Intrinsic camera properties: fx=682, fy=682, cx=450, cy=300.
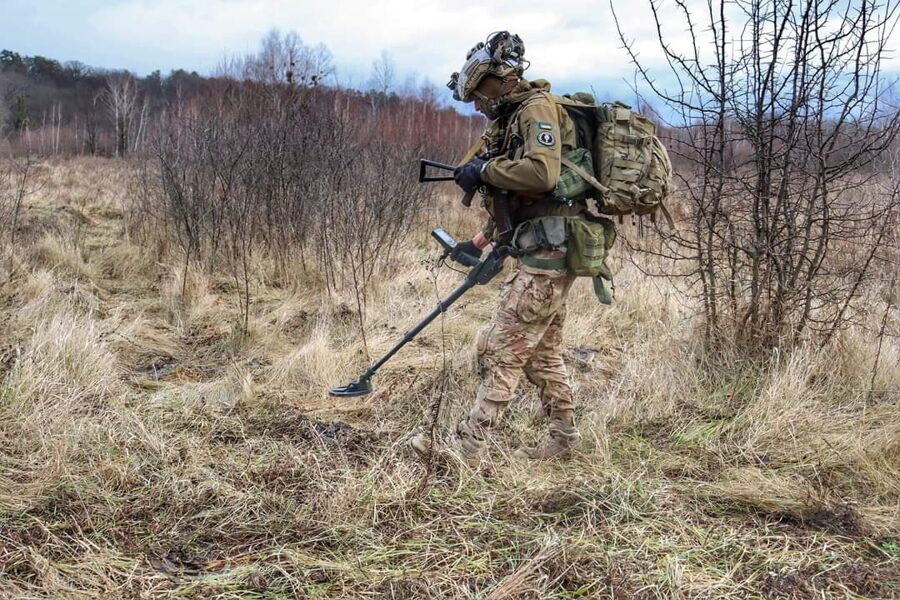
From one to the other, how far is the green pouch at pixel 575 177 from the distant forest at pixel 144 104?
4.37 metres

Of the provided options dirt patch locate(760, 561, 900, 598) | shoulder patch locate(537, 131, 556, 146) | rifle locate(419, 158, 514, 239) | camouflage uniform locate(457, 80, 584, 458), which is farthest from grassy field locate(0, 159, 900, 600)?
shoulder patch locate(537, 131, 556, 146)

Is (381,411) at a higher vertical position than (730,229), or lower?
lower

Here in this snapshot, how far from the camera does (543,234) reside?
2.89m

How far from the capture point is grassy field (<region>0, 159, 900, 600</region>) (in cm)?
226

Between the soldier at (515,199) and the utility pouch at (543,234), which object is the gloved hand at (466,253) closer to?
the soldier at (515,199)

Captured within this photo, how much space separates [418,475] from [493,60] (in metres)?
1.77

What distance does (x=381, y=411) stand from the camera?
148 inches

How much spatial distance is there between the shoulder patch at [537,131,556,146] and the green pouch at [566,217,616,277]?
368mm

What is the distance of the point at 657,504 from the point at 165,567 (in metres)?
1.82

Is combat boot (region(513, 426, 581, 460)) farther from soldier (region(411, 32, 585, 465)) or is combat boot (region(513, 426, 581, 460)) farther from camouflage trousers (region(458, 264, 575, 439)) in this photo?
camouflage trousers (region(458, 264, 575, 439))

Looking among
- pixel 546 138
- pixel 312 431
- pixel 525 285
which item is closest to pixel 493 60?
pixel 546 138

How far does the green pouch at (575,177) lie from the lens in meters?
2.87

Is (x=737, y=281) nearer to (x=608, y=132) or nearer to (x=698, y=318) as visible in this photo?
(x=698, y=318)

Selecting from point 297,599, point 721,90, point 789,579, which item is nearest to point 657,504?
point 789,579
